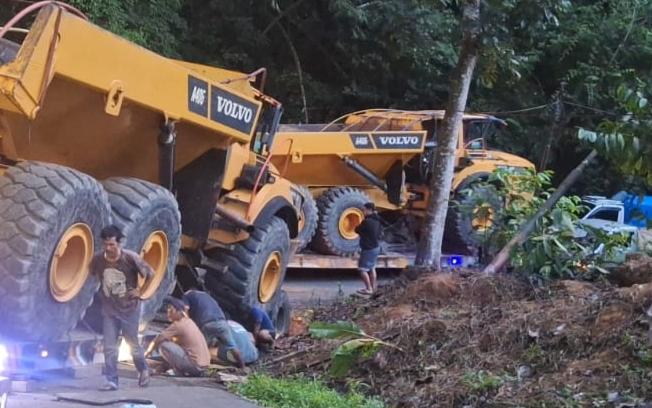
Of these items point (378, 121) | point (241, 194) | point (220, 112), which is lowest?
point (241, 194)

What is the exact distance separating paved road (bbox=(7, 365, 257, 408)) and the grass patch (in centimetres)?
17

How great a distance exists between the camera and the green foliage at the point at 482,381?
7.95 m

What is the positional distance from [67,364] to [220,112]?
305cm

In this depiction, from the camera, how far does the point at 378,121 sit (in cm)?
1883

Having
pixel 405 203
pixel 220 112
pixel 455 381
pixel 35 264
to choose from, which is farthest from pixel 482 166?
pixel 35 264

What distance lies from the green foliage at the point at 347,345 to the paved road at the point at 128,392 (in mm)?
1009

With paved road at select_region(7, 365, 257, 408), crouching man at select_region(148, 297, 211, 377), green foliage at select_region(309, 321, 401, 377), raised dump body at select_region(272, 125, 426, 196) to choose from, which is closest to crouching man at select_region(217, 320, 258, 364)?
crouching man at select_region(148, 297, 211, 377)

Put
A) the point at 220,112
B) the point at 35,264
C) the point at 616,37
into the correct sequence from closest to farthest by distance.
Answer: the point at 35,264, the point at 220,112, the point at 616,37

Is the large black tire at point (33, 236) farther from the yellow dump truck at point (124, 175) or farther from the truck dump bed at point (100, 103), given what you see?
the truck dump bed at point (100, 103)

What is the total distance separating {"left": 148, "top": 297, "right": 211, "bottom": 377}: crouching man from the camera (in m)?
9.20

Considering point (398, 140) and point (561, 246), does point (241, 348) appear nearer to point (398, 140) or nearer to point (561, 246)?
point (561, 246)

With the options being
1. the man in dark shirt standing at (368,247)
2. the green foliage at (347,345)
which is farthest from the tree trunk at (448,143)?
the green foliage at (347,345)

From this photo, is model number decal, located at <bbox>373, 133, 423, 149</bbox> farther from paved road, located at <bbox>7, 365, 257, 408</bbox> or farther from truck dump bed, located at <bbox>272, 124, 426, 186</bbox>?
paved road, located at <bbox>7, 365, 257, 408</bbox>

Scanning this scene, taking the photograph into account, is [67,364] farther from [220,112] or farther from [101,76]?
[220,112]
